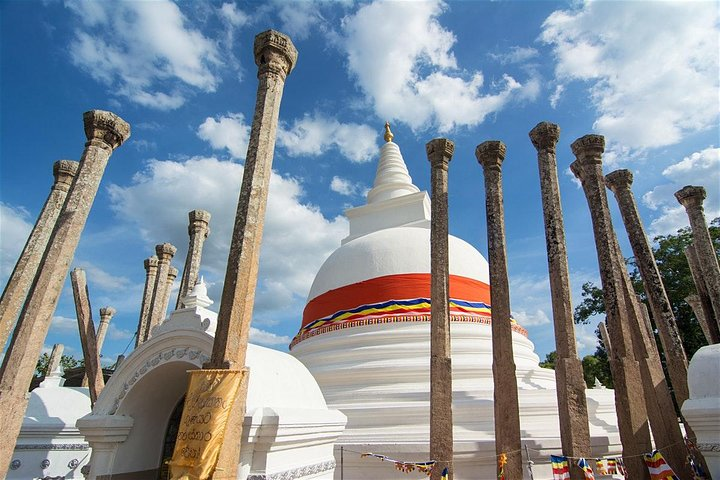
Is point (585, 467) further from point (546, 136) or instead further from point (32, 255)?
point (32, 255)

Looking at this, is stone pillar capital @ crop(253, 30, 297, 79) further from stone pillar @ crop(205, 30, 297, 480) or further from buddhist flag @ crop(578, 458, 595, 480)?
buddhist flag @ crop(578, 458, 595, 480)

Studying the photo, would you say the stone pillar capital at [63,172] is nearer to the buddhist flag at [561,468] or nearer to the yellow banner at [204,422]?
the yellow banner at [204,422]

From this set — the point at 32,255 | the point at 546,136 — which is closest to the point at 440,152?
the point at 546,136

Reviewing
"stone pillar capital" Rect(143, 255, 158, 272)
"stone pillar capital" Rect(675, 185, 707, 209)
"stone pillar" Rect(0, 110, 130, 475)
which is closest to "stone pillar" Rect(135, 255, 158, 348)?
"stone pillar capital" Rect(143, 255, 158, 272)

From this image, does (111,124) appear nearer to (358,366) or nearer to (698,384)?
(358,366)

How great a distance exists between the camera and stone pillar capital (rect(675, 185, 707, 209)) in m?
12.0

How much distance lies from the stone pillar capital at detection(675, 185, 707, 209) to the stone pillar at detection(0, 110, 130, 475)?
1432cm

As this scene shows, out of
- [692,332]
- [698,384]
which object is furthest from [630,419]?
[692,332]

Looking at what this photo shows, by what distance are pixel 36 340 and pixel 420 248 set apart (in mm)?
11501

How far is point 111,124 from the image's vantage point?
8406 mm

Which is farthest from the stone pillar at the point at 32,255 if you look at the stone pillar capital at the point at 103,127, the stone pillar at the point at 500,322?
the stone pillar at the point at 500,322

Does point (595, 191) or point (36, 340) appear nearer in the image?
point (36, 340)

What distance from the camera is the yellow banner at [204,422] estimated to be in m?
5.21

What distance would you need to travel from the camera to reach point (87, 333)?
1052cm
